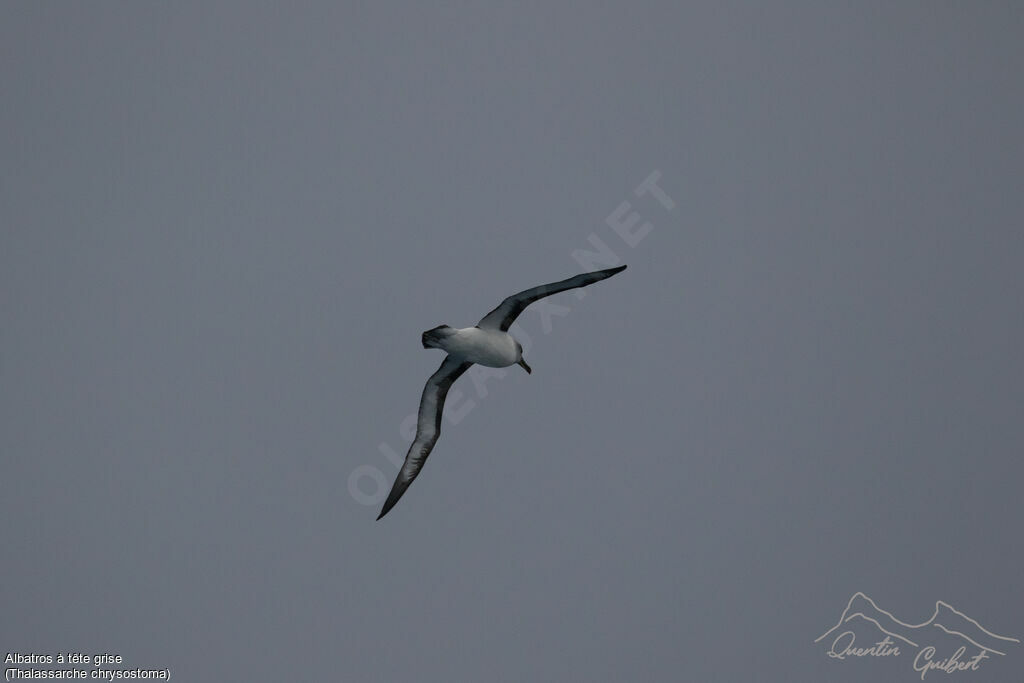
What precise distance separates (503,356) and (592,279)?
12.0ft

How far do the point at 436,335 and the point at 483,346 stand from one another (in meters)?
1.42

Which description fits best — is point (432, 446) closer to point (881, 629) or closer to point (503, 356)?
point (503, 356)

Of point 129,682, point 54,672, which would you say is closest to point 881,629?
point 129,682

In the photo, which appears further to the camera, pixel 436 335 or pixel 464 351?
pixel 464 351

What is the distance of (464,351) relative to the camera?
25.1 meters

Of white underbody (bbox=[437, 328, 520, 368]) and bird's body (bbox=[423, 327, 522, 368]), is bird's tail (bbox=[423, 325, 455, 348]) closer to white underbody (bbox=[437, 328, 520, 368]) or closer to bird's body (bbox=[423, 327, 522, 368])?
bird's body (bbox=[423, 327, 522, 368])

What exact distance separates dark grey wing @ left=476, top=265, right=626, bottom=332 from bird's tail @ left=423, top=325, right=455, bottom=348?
1.34 meters

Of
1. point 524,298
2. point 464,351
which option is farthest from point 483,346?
point 524,298

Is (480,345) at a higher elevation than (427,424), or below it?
higher

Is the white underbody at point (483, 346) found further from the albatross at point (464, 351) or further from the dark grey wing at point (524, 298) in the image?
the dark grey wing at point (524, 298)

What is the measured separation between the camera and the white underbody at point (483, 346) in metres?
24.5

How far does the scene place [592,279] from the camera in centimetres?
2297

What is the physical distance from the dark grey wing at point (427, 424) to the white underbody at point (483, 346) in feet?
4.58

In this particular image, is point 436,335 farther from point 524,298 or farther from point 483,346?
point 524,298
